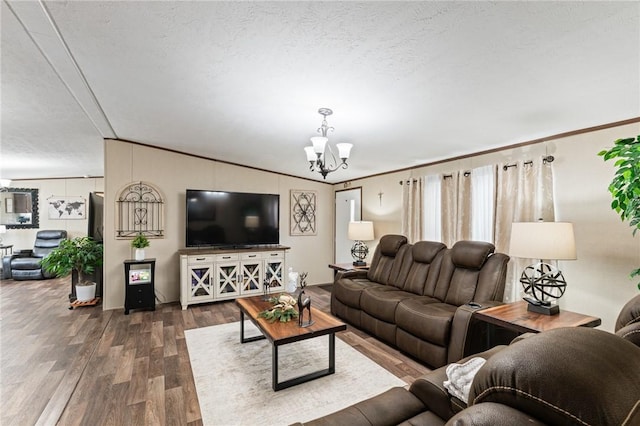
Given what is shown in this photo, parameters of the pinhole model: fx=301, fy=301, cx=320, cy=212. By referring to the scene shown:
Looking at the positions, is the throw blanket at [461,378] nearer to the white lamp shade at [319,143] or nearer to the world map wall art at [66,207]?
the white lamp shade at [319,143]

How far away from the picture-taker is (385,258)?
4434 mm

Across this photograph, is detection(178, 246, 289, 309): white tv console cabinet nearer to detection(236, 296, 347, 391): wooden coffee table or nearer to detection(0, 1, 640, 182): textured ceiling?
detection(236, 296, 347, 391): wooden coffee table

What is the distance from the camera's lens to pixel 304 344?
336cm

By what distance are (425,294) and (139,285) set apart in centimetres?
404

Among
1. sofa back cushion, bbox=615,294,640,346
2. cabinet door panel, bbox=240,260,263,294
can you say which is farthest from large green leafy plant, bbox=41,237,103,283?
sofa back cushion, bbox=615,294,640,346

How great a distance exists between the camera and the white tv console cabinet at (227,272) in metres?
4.74

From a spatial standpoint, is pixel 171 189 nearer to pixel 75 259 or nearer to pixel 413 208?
pixel 75 259

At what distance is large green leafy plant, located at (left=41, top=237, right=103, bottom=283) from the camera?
466 cm

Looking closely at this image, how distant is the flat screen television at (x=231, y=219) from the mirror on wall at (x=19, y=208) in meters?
5.52

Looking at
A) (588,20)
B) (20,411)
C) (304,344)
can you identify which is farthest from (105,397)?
(588,20)

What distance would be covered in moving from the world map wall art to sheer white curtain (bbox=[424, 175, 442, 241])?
8274mm

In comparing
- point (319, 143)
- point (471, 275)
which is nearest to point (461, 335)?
point (471, 275)

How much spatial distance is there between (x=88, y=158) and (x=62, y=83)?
3.55 m

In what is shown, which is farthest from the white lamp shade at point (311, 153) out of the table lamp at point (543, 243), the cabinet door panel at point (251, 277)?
the cabinet door panel at point (251, 277)
